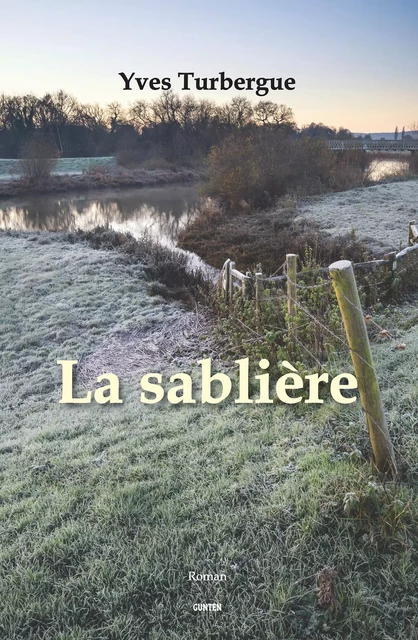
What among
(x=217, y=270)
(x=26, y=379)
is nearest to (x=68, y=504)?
(x=26, y=379)

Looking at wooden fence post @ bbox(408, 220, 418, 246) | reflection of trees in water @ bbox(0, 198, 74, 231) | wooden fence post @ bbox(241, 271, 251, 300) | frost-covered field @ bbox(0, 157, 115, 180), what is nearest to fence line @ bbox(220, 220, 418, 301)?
wooden fence post @ bbox(241, 271, 251, 300)

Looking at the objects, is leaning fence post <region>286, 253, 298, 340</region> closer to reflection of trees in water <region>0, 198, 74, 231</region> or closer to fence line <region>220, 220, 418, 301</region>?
fence line <region>220, 220, 418, 301</region>

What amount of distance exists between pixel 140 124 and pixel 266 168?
1868 centimetres

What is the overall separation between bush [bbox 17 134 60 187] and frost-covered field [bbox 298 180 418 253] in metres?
21.3

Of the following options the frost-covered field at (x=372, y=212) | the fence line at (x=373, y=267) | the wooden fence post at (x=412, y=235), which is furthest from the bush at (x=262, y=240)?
the fence line at (x=373, y=267)

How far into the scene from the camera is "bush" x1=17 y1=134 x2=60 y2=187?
3267cm

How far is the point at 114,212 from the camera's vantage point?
26188mm

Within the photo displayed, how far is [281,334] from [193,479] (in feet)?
9.55

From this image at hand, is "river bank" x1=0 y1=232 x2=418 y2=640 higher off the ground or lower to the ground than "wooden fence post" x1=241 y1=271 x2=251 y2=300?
lower

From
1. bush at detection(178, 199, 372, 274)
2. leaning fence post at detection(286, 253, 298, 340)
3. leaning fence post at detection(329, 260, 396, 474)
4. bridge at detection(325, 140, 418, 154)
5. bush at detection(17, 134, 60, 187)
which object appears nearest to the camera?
leaning fence post at detection(329, 260, 396, 474)

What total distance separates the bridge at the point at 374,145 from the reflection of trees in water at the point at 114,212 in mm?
10177

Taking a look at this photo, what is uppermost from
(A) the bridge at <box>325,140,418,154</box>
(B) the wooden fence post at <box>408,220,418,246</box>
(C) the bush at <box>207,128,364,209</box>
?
(A) the bridge at <box>325,140,418,154</box>

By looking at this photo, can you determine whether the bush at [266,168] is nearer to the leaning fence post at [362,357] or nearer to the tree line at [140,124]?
the tree line at [140,124]

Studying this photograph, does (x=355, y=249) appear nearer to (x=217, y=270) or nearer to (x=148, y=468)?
(x=217, y=270)
